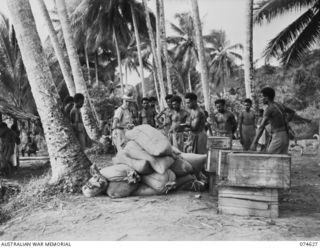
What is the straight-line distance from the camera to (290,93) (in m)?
17.5

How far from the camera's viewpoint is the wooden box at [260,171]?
Answer: 3.36 meters

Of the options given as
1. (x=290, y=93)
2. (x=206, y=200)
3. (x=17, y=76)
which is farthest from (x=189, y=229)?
(x=290, y=93)

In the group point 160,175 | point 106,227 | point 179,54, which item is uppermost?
point 179,54

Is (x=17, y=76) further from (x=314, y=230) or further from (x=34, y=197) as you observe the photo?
(x=314, y=230)

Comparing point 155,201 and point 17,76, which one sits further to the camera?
point 17,76

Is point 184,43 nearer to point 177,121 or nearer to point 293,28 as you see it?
point 293,28

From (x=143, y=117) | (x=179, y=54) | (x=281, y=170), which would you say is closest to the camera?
(x=281, y=170)

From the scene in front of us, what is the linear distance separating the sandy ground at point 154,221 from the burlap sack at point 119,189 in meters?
0.10

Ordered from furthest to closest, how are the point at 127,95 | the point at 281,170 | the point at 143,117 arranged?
the point at 143,117 → the point at 127,95 → the point at 281,170

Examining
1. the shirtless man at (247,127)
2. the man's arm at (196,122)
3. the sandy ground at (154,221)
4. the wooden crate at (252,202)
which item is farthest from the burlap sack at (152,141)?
the shirtless man at (247,127)

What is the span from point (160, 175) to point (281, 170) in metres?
1.52

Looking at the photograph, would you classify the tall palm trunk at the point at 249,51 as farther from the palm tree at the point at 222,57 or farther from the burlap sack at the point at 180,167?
the palm tree at the point at 222,57

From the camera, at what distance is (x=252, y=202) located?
11.3 ft

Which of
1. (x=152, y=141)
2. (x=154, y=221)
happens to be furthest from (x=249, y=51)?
(x=154, y=221)
